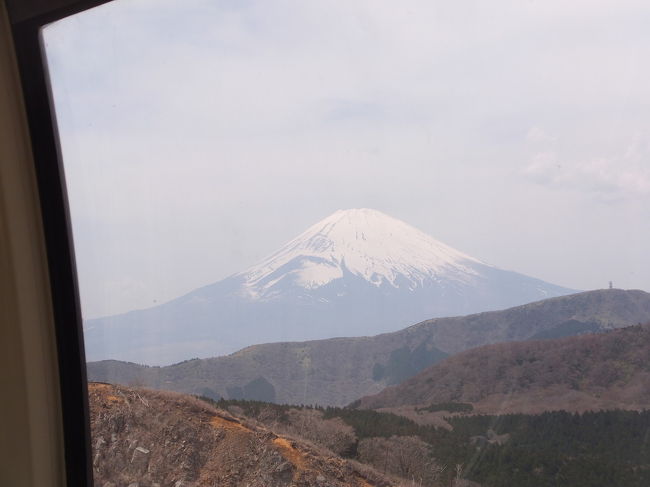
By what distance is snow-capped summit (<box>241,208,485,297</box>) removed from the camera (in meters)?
3.26

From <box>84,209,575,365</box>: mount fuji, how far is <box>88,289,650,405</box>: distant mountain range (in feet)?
0.20

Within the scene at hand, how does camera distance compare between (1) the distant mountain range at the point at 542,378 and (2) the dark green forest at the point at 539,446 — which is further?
(1) the distant mountain range at the point at 542,378

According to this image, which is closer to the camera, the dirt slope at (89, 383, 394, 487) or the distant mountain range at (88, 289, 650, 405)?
→ the distant mountain range at (88, 289, 650, 405)

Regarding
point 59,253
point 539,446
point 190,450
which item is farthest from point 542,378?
point 59,253

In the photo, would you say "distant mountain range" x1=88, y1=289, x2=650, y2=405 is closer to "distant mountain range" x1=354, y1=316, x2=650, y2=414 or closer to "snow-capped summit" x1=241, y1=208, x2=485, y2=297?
"distant mountain range" x1=354, y1=316, x2=650, y2=414

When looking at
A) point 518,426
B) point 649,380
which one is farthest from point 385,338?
point 649,380

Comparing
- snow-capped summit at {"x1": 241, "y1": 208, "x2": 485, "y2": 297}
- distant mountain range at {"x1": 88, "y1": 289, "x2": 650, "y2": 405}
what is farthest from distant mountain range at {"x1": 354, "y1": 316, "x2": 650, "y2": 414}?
snow-capped summit at {"x1": 241, "y1": 208, "x2": 485, "y2": 297}

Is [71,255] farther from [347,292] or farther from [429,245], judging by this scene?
[429,245]

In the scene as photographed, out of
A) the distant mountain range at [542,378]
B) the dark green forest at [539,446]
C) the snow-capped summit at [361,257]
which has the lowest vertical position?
the dark green forest at [539,446]

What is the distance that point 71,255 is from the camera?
2961mm

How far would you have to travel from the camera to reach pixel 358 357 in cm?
352

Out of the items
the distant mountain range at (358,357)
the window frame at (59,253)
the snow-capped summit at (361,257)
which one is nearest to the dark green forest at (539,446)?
the distant mountain range at (358,357)

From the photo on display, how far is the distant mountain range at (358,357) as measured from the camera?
9.64 feet

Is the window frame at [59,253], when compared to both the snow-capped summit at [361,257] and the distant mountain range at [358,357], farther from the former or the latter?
the snow-capped summit at [361,257]
